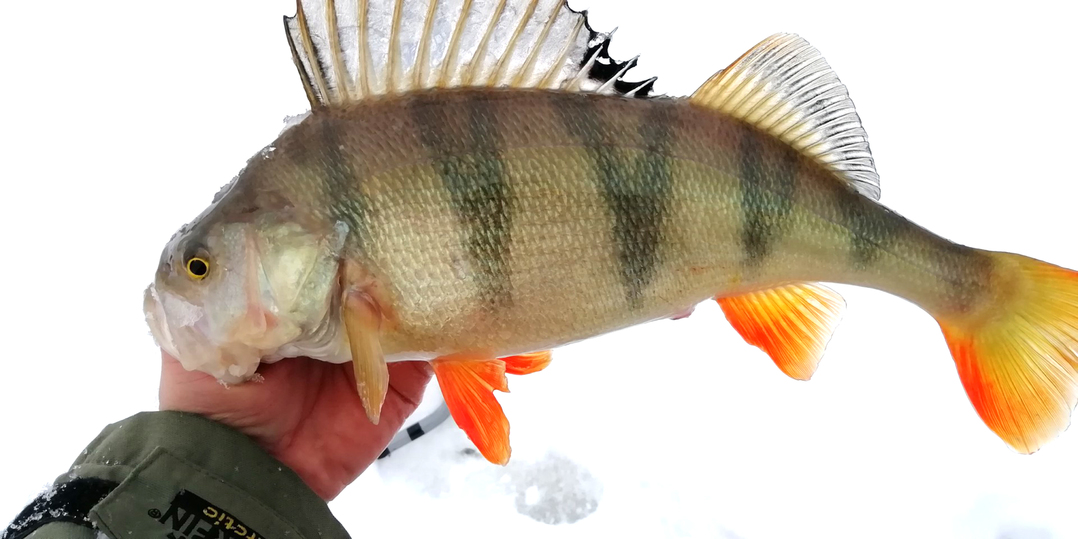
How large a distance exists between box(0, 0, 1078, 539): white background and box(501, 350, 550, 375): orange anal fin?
0.86 metres

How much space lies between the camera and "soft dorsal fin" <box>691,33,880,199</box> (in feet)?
3.51

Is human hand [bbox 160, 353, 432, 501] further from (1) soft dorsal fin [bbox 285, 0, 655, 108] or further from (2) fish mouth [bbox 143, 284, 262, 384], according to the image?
(1) soft dorsal fin [bbox 285, 0, 655, 108]

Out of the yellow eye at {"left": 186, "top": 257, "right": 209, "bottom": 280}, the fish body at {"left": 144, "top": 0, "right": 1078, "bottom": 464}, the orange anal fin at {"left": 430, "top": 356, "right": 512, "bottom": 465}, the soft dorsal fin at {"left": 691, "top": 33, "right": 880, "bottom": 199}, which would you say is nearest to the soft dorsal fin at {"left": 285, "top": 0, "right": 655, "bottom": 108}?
the fish body at {"left": 144, "top": 0, "right": 1078, "bottom": 464}

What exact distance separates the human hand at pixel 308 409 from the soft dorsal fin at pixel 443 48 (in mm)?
529

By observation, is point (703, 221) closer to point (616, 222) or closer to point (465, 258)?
point (616, 222)

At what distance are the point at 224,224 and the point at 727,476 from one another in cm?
163

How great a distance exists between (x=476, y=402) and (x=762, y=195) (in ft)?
→ 1.99

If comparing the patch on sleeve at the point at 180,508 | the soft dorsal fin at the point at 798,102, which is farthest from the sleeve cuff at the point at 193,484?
the soft dorsal fin at the point at 798,102

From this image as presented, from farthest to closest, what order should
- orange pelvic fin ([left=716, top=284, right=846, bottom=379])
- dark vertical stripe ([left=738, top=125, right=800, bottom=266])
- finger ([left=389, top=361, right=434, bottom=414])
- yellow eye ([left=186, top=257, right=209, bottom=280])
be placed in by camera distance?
1. finger ([left=389, top=361, right=434, bottom=414])
2. orange pelvic fin ([left=716, top=284, right=846, bottom=379])
3. dark vertical stripe ([left=738, top=125, right=800, bottom=266])
4. yellow eye ([left=186, top=257, right=209, bottom=280])

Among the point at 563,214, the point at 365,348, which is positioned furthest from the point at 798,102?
the point at 365,348

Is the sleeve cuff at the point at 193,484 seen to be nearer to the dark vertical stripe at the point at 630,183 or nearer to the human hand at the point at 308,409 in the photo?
the human hand at the point at 308,409

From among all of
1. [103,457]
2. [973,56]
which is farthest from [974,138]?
[103,457]

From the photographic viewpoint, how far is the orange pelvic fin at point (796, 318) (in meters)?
1.17

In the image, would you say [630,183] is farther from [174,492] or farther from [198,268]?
[174,492]
